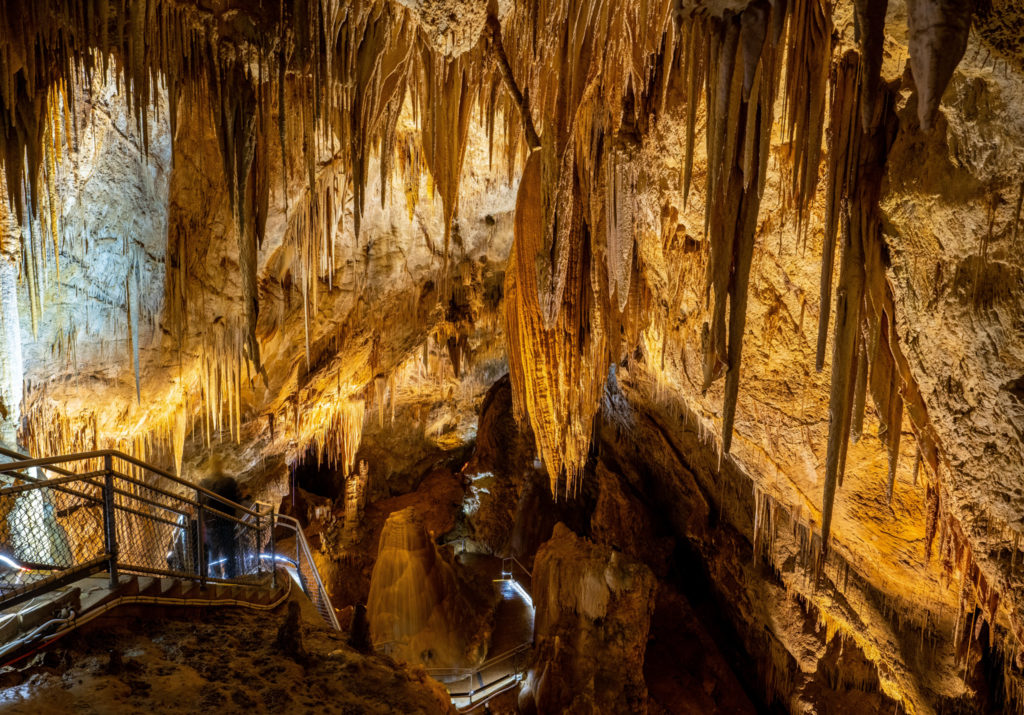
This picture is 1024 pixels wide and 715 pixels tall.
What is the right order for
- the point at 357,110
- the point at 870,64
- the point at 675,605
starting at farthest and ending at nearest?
the point at 675,605, the point at 357,110, the point at 870,64

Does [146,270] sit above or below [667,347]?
above

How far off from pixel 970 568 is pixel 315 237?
5.51 metres

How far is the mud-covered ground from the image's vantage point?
2895mm

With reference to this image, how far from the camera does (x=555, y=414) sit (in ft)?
17.4

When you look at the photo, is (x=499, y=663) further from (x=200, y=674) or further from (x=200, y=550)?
(x=200, y=674)

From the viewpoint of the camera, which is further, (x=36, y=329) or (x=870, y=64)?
(x=36, y=329)

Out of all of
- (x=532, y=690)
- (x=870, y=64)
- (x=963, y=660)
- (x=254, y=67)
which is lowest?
(x=532, y=690)

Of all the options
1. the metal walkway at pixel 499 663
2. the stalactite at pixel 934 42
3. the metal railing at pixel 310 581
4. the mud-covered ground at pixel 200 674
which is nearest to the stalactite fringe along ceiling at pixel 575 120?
the stalactite at pixel 934 42

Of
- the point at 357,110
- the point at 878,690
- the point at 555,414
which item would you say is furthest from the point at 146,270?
the point at 878,690

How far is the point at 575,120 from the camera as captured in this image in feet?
13.4

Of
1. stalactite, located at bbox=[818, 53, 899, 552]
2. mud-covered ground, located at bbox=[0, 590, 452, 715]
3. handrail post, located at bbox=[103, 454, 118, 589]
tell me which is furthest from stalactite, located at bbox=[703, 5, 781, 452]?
handrail post, located at bbox=[103, 454, 118, 589]

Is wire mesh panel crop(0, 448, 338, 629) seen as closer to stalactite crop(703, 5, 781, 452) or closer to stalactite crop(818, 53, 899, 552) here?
stalactite crop(703, 5, 781, 452)

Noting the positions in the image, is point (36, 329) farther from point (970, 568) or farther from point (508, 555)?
point (508, 555)

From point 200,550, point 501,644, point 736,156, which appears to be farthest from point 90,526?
point 736,156
